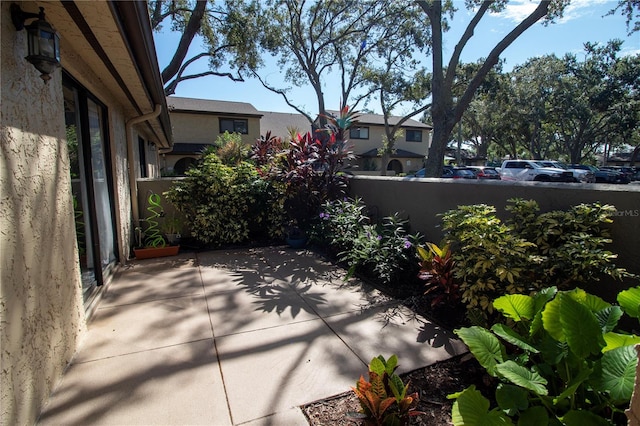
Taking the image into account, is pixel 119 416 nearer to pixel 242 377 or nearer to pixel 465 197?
pixel 242 377

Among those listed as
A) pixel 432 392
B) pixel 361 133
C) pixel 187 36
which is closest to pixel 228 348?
pixel 432 392

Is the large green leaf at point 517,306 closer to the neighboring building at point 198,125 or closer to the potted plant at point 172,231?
the potted plant at point 172,231

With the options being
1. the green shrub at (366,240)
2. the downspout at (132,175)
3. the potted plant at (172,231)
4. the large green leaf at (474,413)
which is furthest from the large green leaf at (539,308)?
the downspout at (132,175)

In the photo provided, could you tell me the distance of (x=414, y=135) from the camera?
3066 cm

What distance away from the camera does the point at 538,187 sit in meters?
3.25

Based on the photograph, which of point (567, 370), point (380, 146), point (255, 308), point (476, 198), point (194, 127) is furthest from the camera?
point (380, 146)

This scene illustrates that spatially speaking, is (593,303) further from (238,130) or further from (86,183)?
(238,130)

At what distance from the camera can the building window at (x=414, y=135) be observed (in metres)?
30.3

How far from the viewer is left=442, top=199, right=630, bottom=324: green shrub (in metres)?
2.51

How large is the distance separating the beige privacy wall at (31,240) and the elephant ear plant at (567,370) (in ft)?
7.36

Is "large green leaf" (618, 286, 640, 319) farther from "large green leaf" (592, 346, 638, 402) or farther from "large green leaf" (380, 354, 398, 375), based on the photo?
"large green leaf" (380, 354, 398, 375)

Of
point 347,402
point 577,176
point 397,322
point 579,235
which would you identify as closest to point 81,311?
point 347,402

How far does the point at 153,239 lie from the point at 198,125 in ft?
54.8

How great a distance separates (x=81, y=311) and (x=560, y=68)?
31.9m
